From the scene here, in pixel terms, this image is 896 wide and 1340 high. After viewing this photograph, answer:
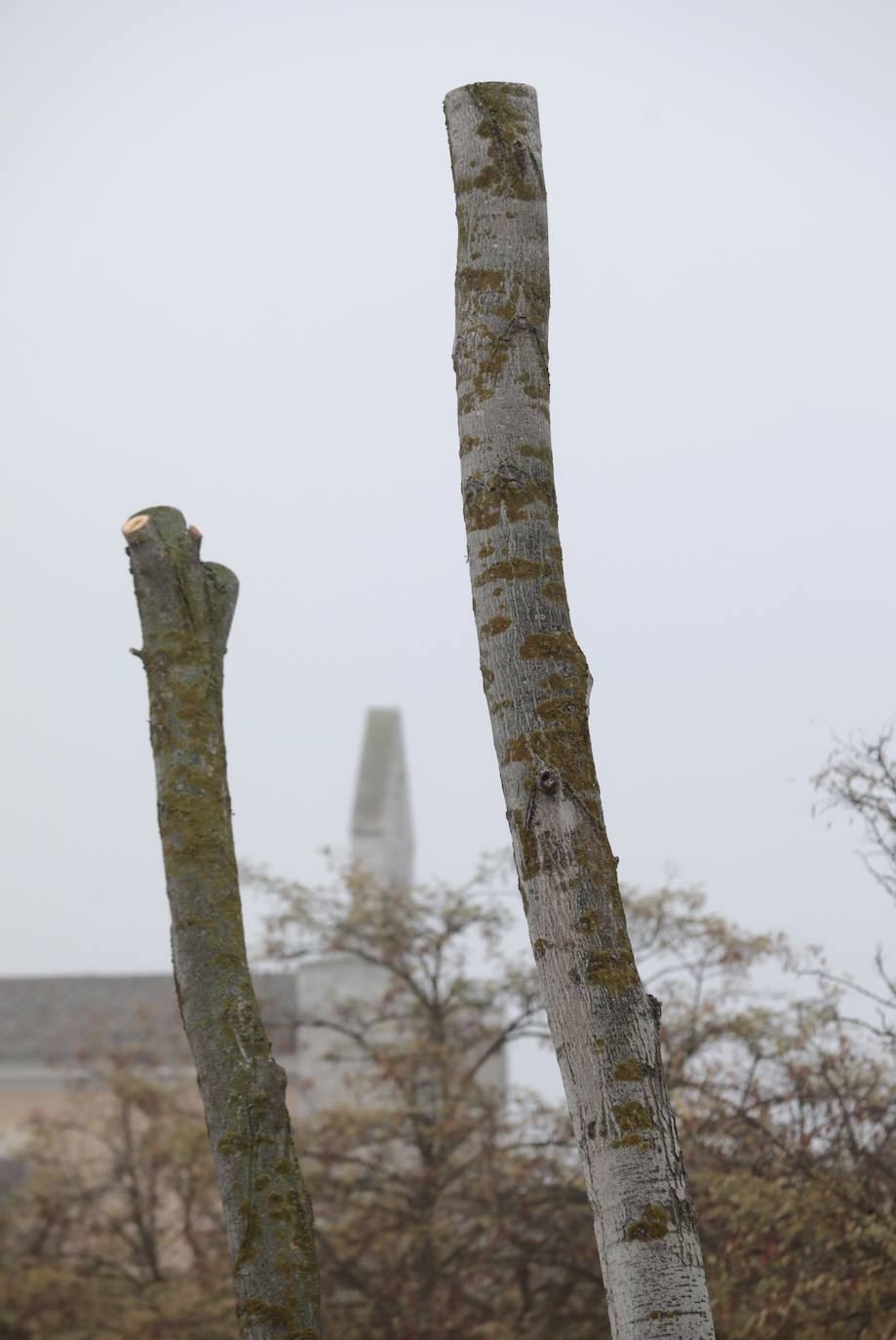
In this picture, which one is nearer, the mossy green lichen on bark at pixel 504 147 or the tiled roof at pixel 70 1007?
the mossy green lichen on bark at pixel 504 147

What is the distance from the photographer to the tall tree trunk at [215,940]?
5324 mm

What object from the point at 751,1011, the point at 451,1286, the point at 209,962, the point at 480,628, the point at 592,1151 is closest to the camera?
the point at 592,1151

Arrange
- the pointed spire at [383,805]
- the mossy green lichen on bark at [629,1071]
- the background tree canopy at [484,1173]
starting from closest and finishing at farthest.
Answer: the mossy green lichen on bark at [629,1071], the background tree canopy at [484,1173], the pointed spire at [383,805]

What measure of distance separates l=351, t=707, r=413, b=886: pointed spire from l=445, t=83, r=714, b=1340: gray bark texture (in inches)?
909

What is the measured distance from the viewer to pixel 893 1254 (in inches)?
316

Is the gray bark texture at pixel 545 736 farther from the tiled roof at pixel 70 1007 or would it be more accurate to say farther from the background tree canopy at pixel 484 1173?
the tiled roof at pixel 70 1007

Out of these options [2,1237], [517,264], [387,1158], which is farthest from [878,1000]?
[2,1237]

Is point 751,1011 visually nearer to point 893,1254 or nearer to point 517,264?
point 893,1254

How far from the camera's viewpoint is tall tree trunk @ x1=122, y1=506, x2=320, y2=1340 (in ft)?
17.5

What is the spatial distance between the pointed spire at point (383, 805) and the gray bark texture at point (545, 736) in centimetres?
2310

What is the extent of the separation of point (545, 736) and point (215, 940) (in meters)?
1.84

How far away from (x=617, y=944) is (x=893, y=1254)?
471cm

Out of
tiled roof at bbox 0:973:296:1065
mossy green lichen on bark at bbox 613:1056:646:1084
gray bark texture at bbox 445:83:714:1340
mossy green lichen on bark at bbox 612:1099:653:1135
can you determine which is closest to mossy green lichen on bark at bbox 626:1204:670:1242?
gray bark texture at bbox 445:83:714:1340

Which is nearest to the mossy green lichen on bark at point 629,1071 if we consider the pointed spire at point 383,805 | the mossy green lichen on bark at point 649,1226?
the mossy green lichen on bark at point 649,1226
